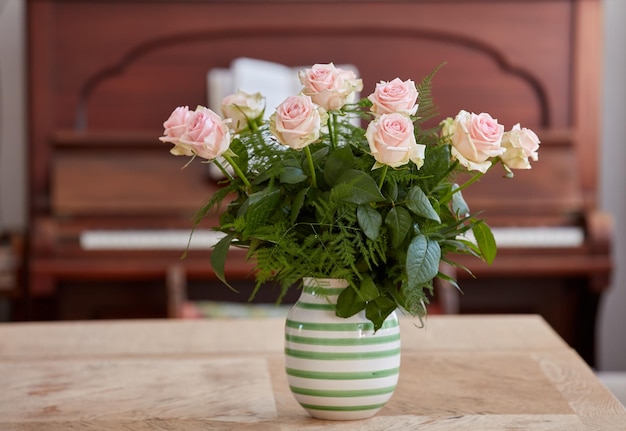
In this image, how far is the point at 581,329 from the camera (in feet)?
11.6

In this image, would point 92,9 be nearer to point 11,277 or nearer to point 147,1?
point 147,1

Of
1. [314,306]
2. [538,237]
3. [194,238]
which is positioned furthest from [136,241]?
[314,306]

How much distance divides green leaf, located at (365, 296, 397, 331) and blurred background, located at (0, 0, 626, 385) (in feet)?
9.47

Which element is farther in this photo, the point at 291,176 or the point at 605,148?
the point at 605,148

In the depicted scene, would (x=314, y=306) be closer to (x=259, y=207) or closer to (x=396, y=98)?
(x=259, y=207)

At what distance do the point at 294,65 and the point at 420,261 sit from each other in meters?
2.42

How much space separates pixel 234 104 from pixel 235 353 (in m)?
0.59

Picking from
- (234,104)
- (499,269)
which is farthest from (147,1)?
(234,104)

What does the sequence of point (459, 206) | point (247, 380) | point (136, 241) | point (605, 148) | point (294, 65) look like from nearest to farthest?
point (459, 206), point (247, 380), point (136, 241), point (294, 65), point (605, 148)

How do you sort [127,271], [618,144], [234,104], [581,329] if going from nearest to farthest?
[234,104]
[127,271]
[581,329]
[618,144]

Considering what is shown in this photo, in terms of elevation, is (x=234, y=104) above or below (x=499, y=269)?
above

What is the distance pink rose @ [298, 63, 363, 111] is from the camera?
4.15 feet

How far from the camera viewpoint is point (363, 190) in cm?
126

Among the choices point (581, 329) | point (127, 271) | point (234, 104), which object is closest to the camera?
point (234, 104)
